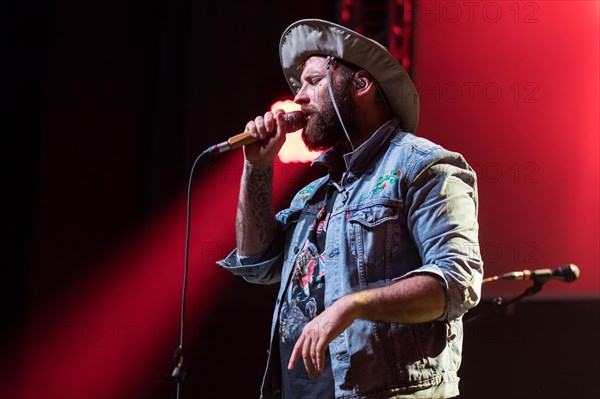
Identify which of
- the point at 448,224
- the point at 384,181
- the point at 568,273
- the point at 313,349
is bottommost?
the point at 313,349

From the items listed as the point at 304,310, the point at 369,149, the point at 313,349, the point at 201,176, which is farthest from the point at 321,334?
the point at 201,176

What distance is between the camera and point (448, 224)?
4.86 feet

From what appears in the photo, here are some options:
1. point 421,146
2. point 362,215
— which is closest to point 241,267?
point 362,215

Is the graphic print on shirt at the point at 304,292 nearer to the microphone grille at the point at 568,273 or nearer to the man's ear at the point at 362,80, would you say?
the man's ear at the point at 362,80

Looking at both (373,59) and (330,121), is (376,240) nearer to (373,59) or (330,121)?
(330,121)

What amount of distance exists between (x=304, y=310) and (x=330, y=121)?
58cm

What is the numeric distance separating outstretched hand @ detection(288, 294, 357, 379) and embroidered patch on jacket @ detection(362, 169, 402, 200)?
386 mm

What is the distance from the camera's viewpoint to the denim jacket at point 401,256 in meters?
1.45

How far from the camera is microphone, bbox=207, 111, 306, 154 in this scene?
1.77 meters

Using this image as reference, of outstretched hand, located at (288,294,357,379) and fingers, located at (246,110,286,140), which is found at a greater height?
fingers, located at (246,110,286,140)

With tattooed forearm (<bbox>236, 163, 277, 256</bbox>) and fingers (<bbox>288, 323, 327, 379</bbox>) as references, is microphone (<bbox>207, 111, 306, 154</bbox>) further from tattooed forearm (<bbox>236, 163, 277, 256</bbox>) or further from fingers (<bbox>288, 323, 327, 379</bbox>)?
fingers (<bbox>288, 323, 327, 379</bbox>)

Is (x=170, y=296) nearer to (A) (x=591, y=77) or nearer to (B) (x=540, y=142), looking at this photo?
(B) (x=540, y=142)

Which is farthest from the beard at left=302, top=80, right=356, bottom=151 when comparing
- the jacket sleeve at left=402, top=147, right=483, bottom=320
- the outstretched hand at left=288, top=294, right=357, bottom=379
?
the outstretched hand at left=288, top=294, right=357, bottom=379

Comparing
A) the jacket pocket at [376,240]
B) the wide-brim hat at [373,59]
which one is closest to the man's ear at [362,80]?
the wide-brim hat at [373,59]
